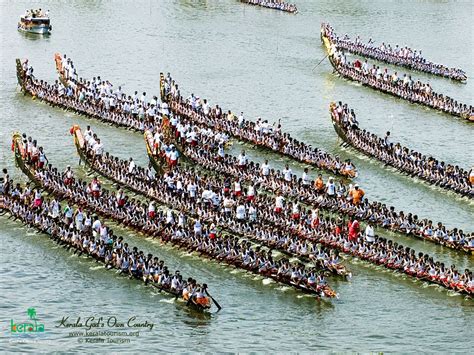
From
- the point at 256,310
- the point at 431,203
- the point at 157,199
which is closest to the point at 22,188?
the point at 157,199

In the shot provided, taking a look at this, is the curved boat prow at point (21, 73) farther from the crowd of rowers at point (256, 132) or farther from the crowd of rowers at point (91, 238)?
the crowd of rowers at point (91, 238)

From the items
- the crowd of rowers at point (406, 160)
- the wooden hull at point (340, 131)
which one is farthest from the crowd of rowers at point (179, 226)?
the wooden hull at point (340, 131)

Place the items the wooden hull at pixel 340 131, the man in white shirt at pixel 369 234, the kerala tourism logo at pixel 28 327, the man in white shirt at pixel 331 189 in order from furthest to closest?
the wooden hull at pixel 340 131
the man in white shirt at pixel 331 189
the man in white shirt at pixel 369 234
the kerala tourism logo at pixel 28 327

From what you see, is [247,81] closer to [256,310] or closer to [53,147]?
[53,147]

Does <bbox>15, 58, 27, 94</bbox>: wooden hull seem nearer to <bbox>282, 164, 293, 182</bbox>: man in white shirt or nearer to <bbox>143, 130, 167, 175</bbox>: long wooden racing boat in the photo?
<bbox>143, 130, 167, 175</bbox>: long wooden racing boat

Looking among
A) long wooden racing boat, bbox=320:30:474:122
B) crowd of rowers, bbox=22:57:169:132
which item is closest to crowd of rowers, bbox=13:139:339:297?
crowd of rowers, bbox=22:57:169:132

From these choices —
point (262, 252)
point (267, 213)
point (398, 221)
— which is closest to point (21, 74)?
point (267, 213)

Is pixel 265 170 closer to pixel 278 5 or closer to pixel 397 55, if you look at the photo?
pixel 397 55
